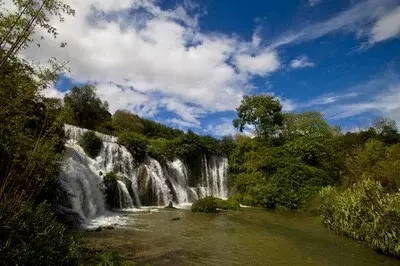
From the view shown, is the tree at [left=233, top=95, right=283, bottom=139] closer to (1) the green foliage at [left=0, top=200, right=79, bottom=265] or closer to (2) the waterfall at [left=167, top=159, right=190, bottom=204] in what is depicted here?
(2) the waterfall at [left=167, top=159, right=190, bottom=204]

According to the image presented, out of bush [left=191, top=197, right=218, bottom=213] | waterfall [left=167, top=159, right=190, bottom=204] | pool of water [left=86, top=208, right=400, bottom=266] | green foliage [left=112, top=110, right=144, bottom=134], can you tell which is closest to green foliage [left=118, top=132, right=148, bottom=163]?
waterfall [left=167, top=159, right=190, bottom=204]

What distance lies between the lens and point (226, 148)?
142ft

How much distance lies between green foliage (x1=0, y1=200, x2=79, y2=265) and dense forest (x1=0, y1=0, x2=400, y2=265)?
2 cm

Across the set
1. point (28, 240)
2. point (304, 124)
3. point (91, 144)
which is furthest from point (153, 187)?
point (304, 124)

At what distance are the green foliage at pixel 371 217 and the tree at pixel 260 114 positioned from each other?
25.7 meters

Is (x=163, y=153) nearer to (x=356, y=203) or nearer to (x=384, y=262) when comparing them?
(x=356, y=203)

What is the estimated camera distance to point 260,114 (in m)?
45.2

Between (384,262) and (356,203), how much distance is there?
3687 mm

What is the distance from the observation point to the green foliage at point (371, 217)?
14.0 metres

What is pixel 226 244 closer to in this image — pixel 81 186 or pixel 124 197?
pixel 81 186

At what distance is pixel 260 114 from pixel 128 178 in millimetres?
22870

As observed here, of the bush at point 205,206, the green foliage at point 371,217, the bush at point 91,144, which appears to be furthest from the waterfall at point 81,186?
Answer: the green foliage at point 371,217

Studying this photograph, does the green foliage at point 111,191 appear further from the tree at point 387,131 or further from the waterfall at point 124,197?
the tree at point 387,131

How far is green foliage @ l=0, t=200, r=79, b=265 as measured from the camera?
6.61 m
